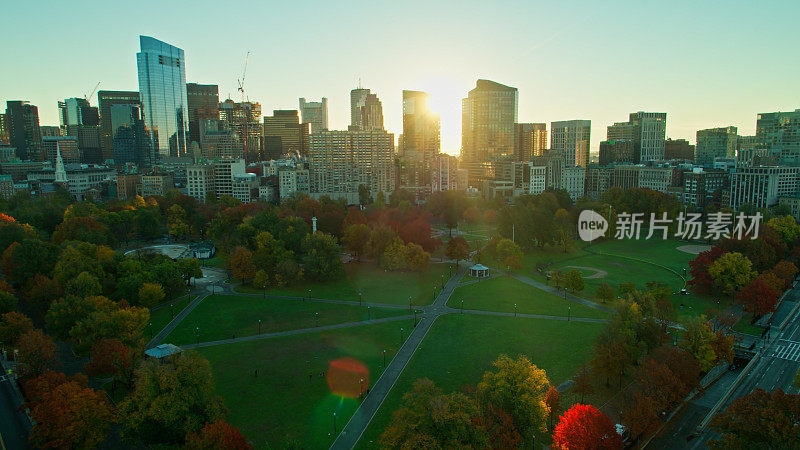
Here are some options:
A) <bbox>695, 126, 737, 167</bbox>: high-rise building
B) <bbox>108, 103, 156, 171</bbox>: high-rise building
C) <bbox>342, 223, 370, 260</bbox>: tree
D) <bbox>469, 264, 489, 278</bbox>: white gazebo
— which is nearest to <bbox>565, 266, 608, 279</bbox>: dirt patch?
<bbox>469, 264, 489, 278</bbox>: white gazebo

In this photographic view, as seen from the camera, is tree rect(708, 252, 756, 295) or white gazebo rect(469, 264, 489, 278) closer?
tree rect(708, 252, 756, 295)

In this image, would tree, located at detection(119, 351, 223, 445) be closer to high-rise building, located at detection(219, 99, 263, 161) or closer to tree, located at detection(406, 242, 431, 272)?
tree, located at detection(406, 242, 431, 272)

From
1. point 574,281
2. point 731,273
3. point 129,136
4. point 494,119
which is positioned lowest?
point 574,281

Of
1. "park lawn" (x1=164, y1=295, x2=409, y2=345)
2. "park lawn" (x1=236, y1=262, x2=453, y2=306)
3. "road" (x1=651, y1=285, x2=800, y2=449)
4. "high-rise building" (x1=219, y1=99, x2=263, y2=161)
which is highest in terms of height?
"high-rise building" (x1=219, y1=99, x2=263, y2=161)

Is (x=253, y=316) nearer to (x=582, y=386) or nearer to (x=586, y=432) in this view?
(x=582, y=386)

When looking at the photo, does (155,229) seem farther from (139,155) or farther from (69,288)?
(139,155)

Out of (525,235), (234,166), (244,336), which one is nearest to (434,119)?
(234,166)

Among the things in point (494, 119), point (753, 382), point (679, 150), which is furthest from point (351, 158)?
point (679, 150)
